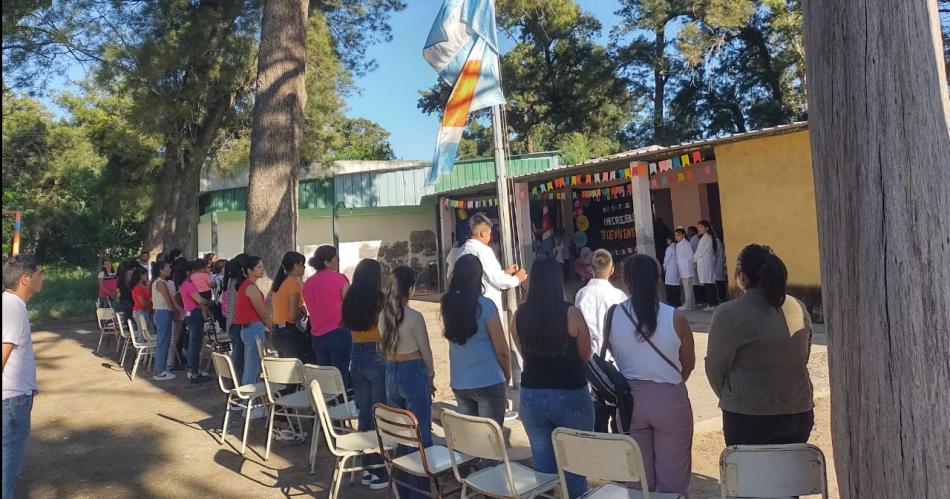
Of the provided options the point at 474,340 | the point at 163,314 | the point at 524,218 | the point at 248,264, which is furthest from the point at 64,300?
the point at 474,340

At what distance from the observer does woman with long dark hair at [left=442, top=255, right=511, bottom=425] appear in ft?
11.9

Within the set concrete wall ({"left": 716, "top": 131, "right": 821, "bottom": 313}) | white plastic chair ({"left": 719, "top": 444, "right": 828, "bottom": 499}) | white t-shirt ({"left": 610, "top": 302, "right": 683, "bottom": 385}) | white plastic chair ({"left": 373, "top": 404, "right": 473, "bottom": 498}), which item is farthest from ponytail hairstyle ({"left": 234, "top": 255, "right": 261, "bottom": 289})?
Result: concrete wall ({"left": 716, "top": 131, "right": 821, "bottom": 313})

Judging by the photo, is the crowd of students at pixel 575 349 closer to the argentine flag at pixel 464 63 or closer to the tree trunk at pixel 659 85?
the argentine flag at pixel 464 63

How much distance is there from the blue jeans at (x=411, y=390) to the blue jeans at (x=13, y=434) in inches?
74.2

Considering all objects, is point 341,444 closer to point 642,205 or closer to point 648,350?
point 648,350

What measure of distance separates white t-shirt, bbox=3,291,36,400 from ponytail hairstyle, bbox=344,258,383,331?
1717 millimetres

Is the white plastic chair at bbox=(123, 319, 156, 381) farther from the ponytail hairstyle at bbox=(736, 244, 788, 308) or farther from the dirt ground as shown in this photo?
the ponytail hairstyle at bbox=(736, 244, 788, 308)

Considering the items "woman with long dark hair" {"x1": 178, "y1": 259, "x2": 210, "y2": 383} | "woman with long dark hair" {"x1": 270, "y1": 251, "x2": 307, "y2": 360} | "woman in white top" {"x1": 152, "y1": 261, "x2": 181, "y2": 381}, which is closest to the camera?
"woman with long dark hair" {"x1": 270, "y1": 251, "x2": 307, "y2": 360}

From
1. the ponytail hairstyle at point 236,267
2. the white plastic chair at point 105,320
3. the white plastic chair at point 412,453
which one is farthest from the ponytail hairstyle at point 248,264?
the white plastic chair at point 105,320

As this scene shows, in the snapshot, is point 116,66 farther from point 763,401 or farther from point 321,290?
point 763,401

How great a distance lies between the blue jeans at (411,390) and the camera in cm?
385

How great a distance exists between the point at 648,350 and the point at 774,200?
766 cm

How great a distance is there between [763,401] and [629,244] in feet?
40.9

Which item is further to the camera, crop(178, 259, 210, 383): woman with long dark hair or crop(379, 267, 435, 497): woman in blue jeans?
crop(178, 259, 210, 383): woman with long dark hair
